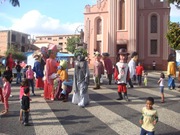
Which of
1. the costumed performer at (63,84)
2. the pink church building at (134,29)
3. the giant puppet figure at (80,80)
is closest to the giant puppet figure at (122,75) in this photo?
the giant puppet figure at (80,80)

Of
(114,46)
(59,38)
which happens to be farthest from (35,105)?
(59,38)

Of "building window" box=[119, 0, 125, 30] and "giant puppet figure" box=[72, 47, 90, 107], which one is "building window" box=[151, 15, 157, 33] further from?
"giant puppet figure" box=[72, 47, 90, 107]

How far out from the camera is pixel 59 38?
338ft

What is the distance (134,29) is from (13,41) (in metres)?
47.7

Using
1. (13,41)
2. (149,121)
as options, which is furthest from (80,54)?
(13,41)

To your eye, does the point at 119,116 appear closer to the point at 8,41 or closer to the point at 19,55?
the point at 19,55

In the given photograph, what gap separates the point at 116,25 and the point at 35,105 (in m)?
26.7

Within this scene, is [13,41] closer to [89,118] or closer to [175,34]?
[175,34]

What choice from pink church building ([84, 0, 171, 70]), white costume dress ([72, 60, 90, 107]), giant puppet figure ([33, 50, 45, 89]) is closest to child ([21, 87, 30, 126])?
white costume dress ([72, 60, 90, 107])

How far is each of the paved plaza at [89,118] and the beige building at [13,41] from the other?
61.2 meters

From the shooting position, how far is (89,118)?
7543mm

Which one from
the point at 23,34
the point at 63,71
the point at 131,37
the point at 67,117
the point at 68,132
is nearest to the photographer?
the point at 68,132

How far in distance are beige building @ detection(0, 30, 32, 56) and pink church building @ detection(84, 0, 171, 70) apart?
3828 centimetres

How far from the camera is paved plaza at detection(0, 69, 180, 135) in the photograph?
636 cm
